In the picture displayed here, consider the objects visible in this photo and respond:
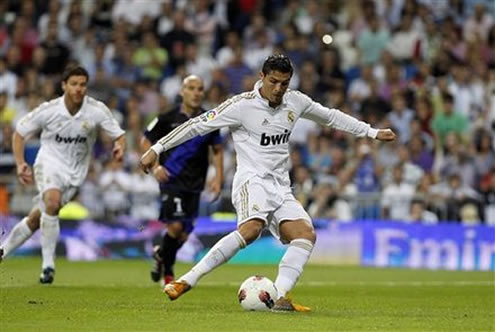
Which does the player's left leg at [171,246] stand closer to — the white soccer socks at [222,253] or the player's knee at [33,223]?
the player's knee at [33,223]

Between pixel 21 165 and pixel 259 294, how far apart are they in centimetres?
474

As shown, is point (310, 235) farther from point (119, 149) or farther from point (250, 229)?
point (119, 149)

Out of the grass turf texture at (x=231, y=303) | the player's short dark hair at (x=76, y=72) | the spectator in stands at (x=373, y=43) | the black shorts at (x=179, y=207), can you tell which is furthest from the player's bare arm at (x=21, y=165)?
the spectator in stands at (x=373, y=43)

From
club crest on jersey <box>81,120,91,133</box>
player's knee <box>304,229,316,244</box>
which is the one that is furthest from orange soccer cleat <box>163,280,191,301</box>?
club crest on jersey <box>81,120,91,133</box>

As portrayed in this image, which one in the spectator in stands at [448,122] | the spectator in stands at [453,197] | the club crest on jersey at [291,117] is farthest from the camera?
the spectator in stands at [448,122]

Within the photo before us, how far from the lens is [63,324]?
11.5 m

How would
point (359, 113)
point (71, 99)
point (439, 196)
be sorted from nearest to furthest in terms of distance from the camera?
point (71, 99)
point (439, 196)
point (359, 113)

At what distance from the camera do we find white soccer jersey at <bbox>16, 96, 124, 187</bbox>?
1678 centimetres

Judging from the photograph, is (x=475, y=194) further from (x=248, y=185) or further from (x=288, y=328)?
(x=288, y=328)

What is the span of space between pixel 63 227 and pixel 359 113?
6.15 metres

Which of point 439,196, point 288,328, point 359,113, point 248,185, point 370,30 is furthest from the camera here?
point 370,30

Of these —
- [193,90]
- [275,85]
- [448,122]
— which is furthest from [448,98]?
[275,85]

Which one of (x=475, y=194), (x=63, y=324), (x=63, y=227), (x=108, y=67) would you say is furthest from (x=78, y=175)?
(x=108, y=67)

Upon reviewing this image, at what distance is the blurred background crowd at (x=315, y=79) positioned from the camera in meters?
24.5
